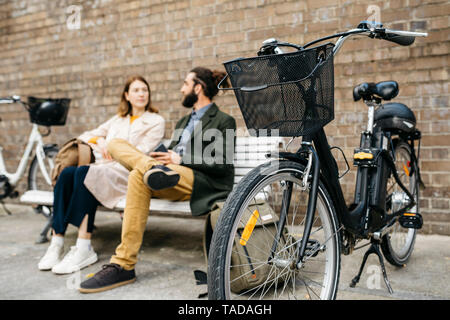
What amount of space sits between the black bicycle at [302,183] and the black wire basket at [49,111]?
2901 millimetres

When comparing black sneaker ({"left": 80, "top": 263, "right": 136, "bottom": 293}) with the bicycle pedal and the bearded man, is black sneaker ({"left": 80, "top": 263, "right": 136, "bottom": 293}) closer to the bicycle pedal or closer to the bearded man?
the bearded man

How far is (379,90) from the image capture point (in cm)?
247

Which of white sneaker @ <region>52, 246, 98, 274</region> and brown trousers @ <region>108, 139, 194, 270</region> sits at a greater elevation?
brown trousers @ <region>108, 139, 194, 270</region>

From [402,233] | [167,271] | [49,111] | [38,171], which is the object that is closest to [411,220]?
[402,233]

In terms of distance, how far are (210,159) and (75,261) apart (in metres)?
1.17

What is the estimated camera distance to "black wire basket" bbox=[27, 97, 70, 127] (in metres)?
4.39

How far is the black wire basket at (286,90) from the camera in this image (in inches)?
64.4

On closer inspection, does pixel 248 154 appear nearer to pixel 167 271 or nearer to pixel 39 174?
pixel 167 271

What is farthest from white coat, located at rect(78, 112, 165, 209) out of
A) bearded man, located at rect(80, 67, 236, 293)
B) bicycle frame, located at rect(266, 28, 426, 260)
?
bicycle frame, located at rect(266, 28, 426, 260)

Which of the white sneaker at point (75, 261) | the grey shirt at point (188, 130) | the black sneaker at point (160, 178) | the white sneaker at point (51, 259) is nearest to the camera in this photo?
the black sneaker at point (160, 178)

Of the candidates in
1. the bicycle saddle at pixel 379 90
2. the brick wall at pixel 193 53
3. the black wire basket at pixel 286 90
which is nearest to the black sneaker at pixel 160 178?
the black wire basket at pixel 286 90

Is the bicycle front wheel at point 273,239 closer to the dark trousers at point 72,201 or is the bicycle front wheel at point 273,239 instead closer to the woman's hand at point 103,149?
the dark trousers at point 72,201

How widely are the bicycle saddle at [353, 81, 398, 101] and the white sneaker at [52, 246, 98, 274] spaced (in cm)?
214

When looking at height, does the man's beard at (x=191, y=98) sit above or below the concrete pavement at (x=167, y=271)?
above
